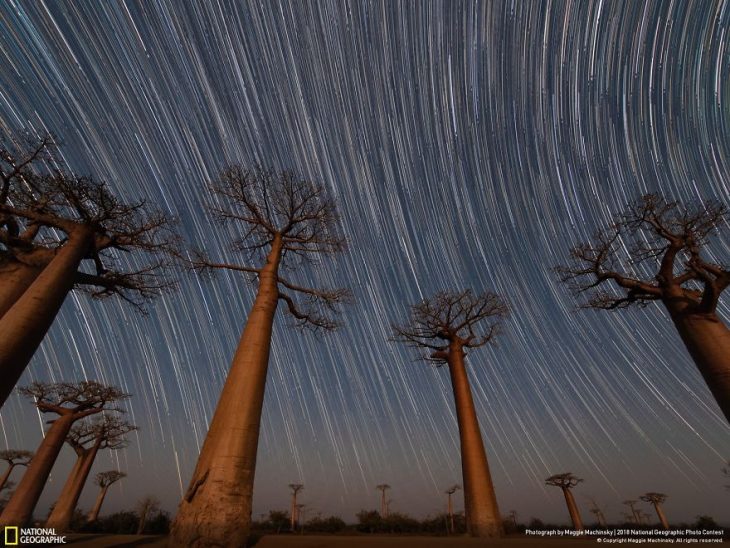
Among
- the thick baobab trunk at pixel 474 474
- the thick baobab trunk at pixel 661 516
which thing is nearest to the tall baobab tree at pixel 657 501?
the thick baobab trunk at pixel 661 516

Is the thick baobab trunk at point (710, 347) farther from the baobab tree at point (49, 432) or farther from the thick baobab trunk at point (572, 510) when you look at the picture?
the thick baobab trunk at point (572, 510)

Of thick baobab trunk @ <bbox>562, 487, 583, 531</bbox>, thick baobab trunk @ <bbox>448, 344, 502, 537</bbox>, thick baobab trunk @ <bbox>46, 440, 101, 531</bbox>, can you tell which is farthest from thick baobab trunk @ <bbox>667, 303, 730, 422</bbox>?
thick baobab trunk @ <bbox>562, 487, 583, 531</bbox>

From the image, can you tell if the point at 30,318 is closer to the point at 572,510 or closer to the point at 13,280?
the point at 13,280

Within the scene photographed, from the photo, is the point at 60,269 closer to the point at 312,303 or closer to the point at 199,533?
the point at 312,303

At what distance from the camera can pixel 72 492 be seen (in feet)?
61.5

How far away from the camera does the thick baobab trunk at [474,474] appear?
8969mm

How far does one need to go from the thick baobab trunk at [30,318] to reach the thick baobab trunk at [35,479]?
12096 mm

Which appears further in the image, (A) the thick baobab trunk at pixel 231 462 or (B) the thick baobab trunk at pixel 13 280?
(B) the thick baobab trunk at pixel 13 280

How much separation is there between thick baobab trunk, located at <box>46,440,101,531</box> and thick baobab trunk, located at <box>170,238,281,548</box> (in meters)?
19.6

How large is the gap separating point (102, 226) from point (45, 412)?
1511cm

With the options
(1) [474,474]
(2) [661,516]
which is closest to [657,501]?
(2) [661,516]

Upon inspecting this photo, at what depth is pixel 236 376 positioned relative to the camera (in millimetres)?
5941

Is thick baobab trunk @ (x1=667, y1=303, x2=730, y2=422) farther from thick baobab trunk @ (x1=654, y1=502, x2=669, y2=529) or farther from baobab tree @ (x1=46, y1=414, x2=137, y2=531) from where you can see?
thick baobab trunk @ (x1=654, y1=502, x2=669, y2=529)

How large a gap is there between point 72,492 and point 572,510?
3581 centimetres
